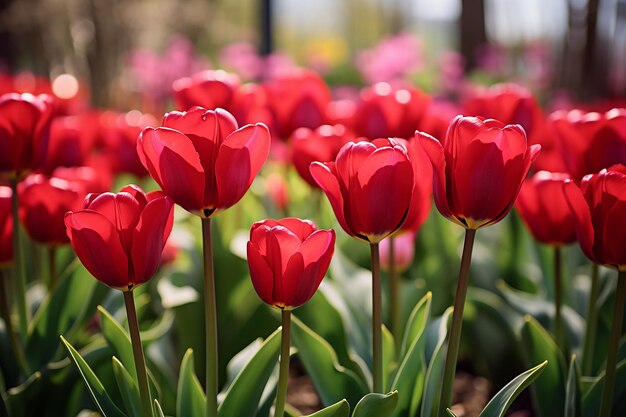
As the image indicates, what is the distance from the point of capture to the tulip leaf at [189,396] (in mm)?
832

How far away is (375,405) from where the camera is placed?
0.71 metres

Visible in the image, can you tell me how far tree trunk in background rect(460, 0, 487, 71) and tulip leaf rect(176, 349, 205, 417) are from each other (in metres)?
6.01

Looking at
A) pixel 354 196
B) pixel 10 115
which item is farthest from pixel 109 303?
A: pixel 354 196

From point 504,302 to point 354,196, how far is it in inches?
26.2

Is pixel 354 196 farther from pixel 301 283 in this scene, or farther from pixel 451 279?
pixel 451 279

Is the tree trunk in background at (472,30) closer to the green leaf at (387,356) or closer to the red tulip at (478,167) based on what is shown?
the green leaf at (387,356)

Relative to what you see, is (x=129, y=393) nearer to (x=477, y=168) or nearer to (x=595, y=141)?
(x=477, y=168)

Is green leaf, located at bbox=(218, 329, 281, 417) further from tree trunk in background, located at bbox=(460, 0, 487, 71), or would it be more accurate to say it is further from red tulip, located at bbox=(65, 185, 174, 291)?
tree trunk in background, located at bbox=(460, 0, 487, 71)

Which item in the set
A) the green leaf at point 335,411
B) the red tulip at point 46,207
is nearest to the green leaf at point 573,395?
the green leaf at point 335,411

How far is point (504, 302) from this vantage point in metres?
1.27

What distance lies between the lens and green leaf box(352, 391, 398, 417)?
703mm

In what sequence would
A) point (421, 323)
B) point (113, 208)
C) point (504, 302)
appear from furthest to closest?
point (504, 302) → point (421, 323) → point (113, 208)

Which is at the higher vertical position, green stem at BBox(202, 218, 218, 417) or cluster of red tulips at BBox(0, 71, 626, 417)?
cluster of red tulips at BBox(0, 71, 626, 417)

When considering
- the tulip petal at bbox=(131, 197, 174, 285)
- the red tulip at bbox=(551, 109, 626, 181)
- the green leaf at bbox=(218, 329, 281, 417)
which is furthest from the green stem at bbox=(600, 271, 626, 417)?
the tulip petal at bbox=(131, 197, 174, 285)
